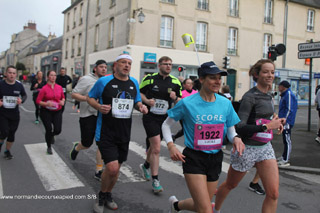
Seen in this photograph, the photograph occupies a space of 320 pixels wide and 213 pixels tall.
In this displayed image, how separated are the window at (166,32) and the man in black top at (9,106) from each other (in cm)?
1659

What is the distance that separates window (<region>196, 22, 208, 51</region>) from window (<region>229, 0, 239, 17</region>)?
302 cm

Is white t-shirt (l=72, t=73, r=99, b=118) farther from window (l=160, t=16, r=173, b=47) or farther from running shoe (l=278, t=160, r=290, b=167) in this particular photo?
window (l=160, t=16, r=173, b=47)

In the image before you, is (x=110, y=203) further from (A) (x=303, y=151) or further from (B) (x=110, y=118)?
(A) (x=303, y=151)

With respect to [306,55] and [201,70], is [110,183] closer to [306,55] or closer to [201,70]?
[201,70]

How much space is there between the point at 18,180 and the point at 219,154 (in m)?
3.58

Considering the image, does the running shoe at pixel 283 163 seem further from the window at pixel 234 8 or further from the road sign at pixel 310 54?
the window at pixel 234 8

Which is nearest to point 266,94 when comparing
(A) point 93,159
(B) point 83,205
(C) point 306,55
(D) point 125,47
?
(B) point 83,205

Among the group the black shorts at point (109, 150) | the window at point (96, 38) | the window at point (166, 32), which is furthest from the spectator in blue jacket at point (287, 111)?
the window at point (96, 38)

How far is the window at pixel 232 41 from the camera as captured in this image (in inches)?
968

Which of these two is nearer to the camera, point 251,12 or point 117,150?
point 117,150

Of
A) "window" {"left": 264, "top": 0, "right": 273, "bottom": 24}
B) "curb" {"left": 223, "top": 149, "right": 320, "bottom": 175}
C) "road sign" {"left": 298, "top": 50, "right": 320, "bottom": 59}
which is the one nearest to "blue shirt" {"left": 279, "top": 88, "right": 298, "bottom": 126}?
"curb" {"left": 223, "top": 149, "right": 320, "bottom": 175}

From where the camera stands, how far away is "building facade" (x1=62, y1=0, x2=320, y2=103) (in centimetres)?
2103

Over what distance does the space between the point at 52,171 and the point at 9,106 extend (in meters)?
1.71

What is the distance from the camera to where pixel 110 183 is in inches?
143
